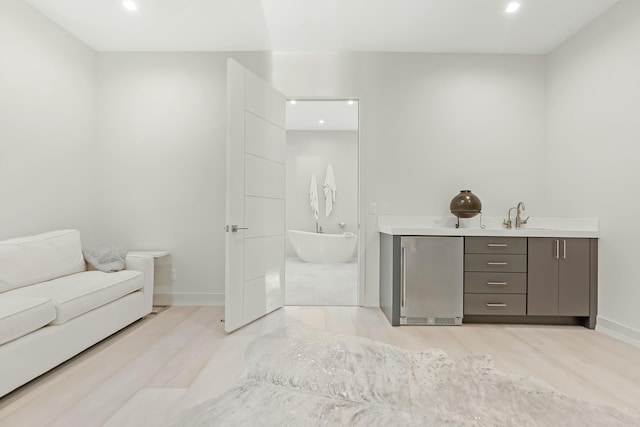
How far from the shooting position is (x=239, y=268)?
119 inches

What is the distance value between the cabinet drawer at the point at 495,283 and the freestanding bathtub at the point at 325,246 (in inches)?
141

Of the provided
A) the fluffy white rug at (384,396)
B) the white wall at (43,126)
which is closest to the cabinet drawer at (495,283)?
the fluffy white rug at (384,396)

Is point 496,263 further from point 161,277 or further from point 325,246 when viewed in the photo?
point 325,246

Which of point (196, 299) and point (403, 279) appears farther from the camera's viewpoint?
point (196, 299)

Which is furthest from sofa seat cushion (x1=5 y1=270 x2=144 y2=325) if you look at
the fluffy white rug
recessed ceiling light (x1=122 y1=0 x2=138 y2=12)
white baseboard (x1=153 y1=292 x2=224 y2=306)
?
recessed ceiling light (x1=122 y1=0 x2=138 y2=12)

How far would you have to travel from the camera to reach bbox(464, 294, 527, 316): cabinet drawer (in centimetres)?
316

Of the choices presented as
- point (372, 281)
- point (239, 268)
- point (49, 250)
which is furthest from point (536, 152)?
point (49, 250)

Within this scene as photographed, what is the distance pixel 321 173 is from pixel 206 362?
18.6 feet

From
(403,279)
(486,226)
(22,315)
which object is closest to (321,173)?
(486,226)

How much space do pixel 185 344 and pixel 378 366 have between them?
58.3 inches

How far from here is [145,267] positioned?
329 centimetres

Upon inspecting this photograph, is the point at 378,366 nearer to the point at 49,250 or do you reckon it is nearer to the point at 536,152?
the point at 49,250

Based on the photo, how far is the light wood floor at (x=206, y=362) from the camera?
5.87 feet

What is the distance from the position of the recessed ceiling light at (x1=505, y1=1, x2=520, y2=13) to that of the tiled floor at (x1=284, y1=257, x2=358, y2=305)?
10.2ft
